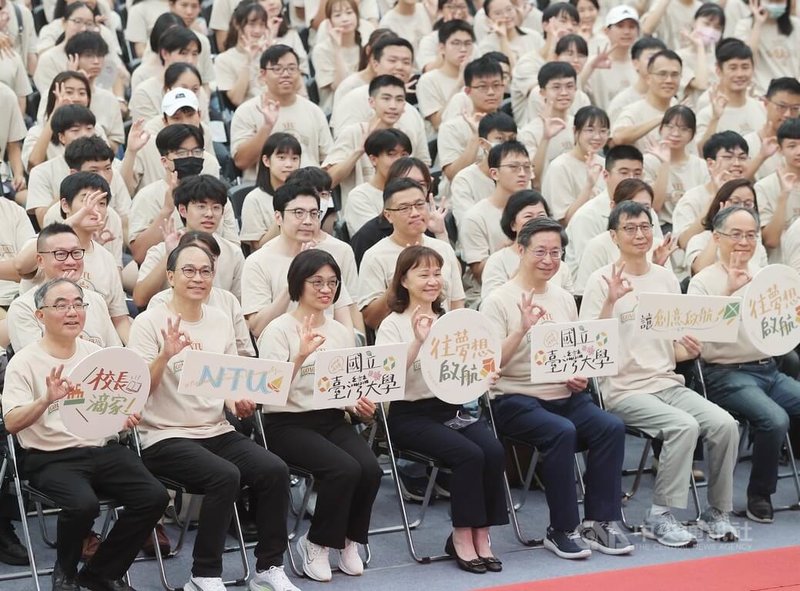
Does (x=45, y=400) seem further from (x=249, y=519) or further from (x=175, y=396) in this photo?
(x=249, y=519)

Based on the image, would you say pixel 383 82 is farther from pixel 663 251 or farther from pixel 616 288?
pixel 616 288

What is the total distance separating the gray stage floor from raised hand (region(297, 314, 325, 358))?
40.3 inches

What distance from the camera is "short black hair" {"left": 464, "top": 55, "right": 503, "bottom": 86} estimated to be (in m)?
9.07

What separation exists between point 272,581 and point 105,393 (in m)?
1.08

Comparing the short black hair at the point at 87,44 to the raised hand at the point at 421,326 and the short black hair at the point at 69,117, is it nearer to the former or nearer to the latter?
the short black hair at the point at 69,117

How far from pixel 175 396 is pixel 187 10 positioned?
16.4ft

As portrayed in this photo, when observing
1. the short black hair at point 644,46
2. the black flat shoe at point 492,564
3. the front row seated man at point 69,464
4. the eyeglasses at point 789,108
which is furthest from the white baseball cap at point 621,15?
the front row seated man at point 69,464

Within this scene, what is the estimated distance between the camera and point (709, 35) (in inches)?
430

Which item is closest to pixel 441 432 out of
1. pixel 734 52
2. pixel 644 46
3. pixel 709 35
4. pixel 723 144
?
pixel 723 144

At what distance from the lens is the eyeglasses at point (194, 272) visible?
19.4 ft

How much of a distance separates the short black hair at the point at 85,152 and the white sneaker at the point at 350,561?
2.68 m

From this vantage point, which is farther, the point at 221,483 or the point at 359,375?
the point at 359,375

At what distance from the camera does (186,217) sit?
6.89 metres

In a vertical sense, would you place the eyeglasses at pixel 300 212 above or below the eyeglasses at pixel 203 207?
below
